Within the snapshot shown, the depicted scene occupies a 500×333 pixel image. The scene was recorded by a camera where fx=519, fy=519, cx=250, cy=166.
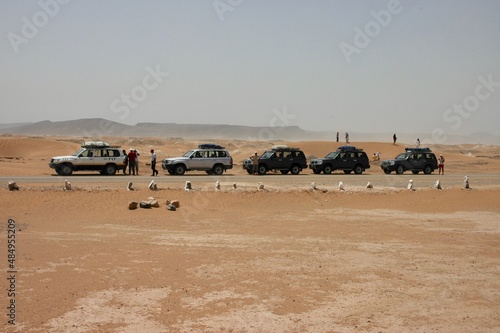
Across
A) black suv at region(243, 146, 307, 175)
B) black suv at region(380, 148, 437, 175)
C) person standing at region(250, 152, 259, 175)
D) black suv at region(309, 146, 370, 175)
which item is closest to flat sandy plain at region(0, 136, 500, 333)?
person standing at region(250, 152, 259, 175)

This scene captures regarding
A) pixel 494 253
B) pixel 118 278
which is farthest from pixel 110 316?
pixel 494 253

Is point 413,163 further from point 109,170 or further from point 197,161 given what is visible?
point 109,170

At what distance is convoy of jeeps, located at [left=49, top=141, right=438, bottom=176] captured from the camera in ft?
109

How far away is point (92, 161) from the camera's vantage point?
3309 cm

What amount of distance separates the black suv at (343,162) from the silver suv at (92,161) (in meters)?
14.4

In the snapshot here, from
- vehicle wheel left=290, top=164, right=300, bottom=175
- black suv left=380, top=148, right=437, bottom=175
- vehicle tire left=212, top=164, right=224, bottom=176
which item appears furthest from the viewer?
black suv left=380, top=148, right=437, bottom=175

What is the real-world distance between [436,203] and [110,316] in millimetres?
20016

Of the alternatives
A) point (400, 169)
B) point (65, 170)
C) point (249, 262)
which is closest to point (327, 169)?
point (400, 169)

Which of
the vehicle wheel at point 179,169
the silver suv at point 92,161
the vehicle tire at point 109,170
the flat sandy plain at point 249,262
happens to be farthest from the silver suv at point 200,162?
the flat sandy plain at point 249,262

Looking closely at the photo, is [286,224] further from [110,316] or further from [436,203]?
[110,316]

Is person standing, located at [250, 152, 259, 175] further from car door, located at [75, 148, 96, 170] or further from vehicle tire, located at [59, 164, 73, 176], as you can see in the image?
vehicle tire, located at [59, 164, 73, 176]

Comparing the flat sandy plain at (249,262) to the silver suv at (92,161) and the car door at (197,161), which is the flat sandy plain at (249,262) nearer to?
the silver suv at (92,161)

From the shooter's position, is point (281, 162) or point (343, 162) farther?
point (343, 162)

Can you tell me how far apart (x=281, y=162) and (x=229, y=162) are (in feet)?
14.0
